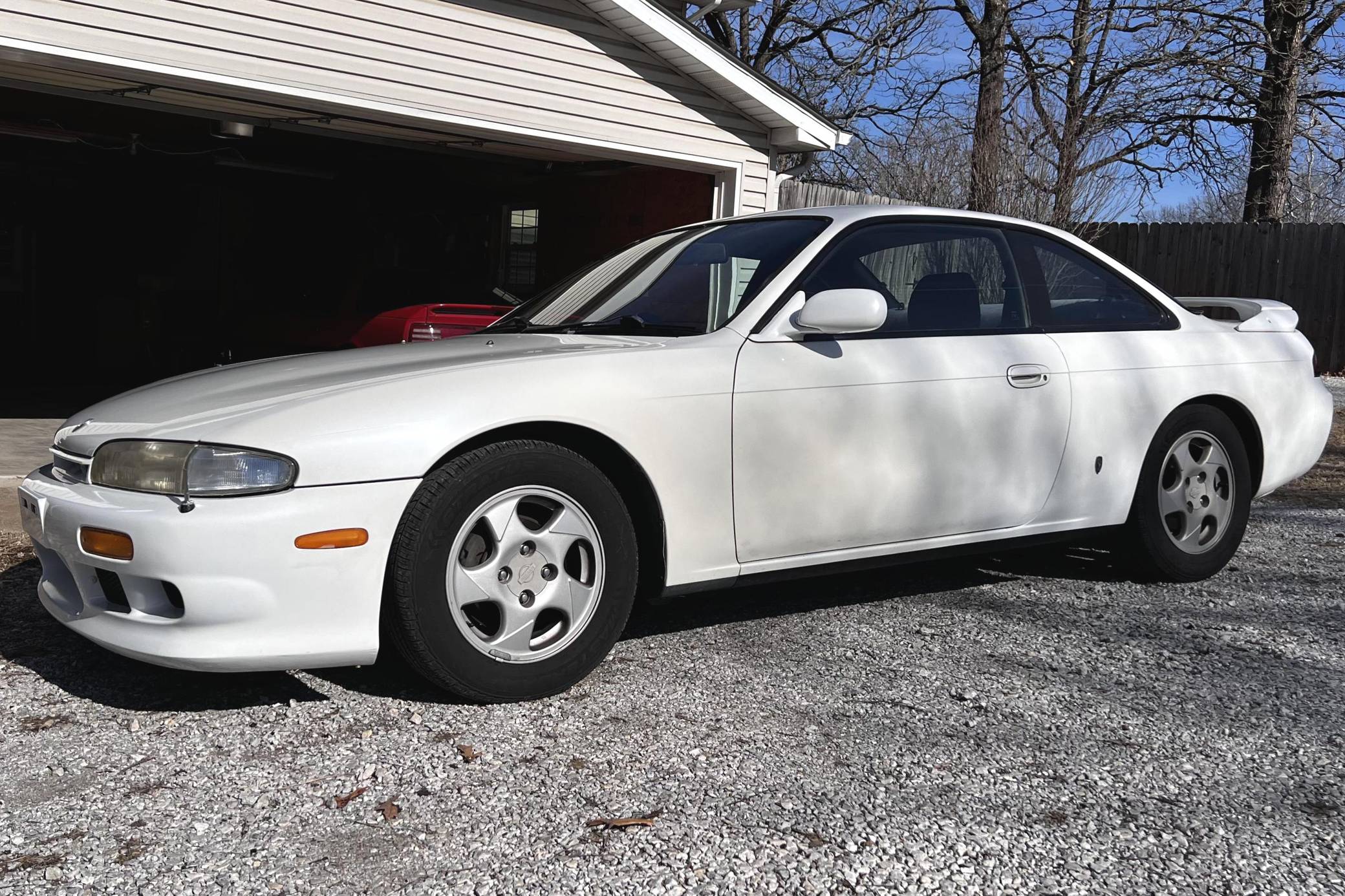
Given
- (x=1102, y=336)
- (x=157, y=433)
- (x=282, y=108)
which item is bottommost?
(x=157, y=433)

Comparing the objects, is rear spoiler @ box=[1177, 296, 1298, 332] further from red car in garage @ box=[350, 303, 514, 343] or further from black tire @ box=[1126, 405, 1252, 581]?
red car in garage @ box=[350, 303, 514, 343]

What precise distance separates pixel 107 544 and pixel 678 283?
2035 millimetres

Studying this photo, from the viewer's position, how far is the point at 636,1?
835 cm

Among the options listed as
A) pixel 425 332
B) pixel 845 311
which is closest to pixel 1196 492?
pixel 845 311

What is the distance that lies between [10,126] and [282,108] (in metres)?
3.84

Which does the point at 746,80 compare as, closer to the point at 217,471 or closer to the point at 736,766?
the point at 217,471

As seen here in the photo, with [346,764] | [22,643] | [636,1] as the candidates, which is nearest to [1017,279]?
[346,764]

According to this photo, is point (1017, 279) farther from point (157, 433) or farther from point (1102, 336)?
point (157, 433)

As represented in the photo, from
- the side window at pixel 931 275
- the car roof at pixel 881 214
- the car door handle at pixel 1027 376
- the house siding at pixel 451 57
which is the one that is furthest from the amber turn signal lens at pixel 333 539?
the house siding at pixel 451 57

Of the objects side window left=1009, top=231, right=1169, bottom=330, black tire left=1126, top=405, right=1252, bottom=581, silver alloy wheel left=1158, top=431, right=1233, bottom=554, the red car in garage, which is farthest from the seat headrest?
the red car in garage

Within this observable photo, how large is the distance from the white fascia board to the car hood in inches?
206

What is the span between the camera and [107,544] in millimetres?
2963

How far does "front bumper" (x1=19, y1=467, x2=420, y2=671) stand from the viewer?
2.85m

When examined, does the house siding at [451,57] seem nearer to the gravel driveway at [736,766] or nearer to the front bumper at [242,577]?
the gravel driveway at [736,766]
